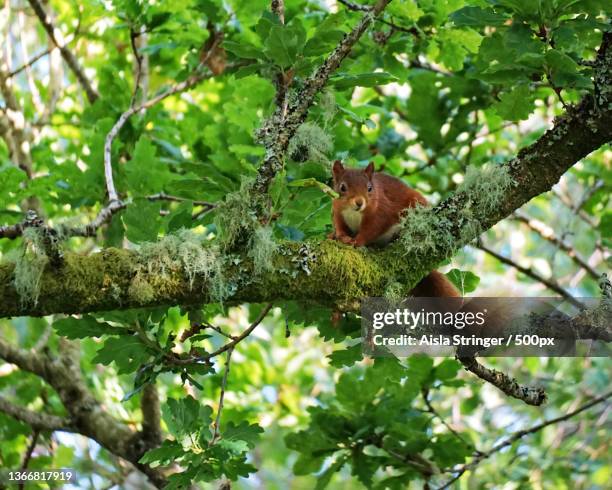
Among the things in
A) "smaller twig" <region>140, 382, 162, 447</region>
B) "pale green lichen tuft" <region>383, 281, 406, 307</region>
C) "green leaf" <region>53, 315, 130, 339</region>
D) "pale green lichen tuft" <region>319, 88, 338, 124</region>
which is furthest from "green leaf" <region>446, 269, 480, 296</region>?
"smaller twig" <region>140, 382, 162, 447</region>

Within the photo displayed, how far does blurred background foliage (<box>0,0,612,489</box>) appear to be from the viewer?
268 cm

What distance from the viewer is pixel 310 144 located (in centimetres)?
324

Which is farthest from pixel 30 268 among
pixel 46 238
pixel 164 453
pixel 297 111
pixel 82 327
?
pixel 297 111

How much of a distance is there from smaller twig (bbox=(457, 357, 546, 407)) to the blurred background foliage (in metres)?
0.35

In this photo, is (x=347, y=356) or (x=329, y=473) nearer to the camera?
(x=347, y=356)

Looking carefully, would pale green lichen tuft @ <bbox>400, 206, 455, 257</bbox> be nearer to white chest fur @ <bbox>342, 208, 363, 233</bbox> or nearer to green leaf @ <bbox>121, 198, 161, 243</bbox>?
white chest fur @ <bbox>342, 208, 363, 233</bbox>

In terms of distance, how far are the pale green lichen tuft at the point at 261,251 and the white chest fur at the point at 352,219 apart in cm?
91

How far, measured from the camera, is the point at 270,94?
12.6ft

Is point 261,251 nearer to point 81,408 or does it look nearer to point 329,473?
point 329,473

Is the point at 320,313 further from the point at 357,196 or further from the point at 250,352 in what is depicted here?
the point at 250,352

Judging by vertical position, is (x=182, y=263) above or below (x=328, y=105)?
below

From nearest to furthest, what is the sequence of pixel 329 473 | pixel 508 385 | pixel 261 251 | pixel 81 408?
pixel 261 251 < pixel 508 385 < pixel 329 473 < pixel 81 408

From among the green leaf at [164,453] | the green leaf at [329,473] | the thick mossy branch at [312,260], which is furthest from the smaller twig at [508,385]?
the green leaf at [164,453]

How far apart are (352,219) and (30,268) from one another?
1.52 m
